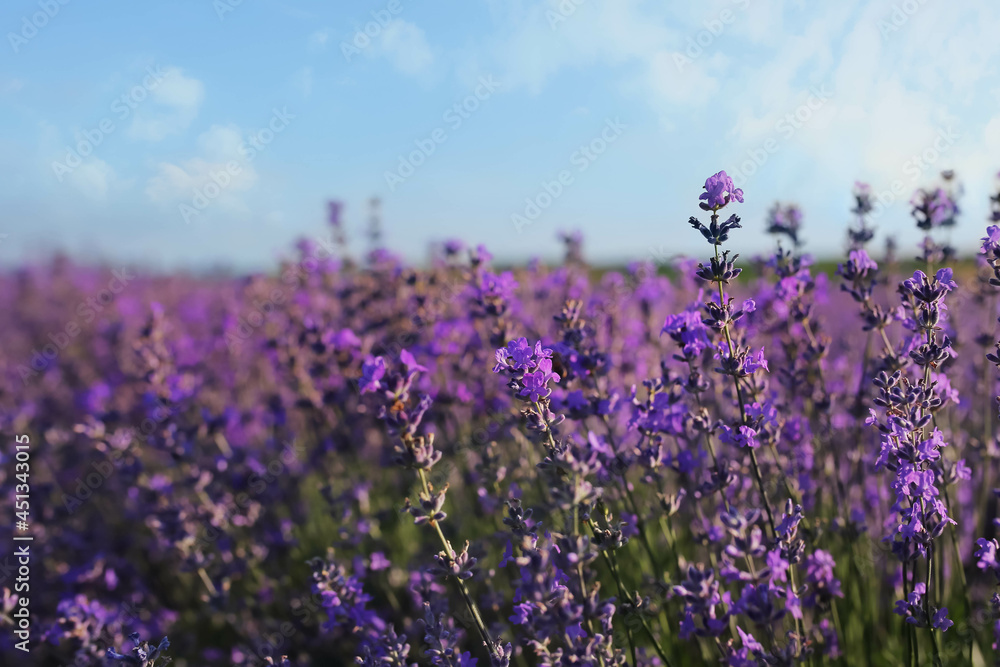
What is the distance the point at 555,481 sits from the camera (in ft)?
6.17

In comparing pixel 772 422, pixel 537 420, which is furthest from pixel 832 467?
pixel 537 420

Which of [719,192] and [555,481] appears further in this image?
[719,192]

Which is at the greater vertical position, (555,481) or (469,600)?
(555,481)

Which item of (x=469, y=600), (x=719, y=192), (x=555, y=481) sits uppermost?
(x=719, y=192)

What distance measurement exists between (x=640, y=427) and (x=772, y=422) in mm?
576

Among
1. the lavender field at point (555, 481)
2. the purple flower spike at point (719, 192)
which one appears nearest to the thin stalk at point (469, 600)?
the lavender field at point (555, 481)

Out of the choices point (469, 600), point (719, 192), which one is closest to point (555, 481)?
point (469, 600)

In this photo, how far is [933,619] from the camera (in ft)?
7.15

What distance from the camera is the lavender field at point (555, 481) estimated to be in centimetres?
210

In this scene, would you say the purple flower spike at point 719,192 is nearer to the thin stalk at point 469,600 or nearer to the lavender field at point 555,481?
the lavender field at point 555,481

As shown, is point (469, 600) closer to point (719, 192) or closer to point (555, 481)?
point (555, 481)

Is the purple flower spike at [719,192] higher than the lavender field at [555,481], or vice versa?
the purple flower spike at [719,192]

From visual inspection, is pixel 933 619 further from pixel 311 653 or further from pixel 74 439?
pixel 74 439

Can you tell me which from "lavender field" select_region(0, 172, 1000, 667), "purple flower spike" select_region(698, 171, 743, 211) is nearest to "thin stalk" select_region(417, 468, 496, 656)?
"lavender field" select_region(0, 172, 1000, 667)
